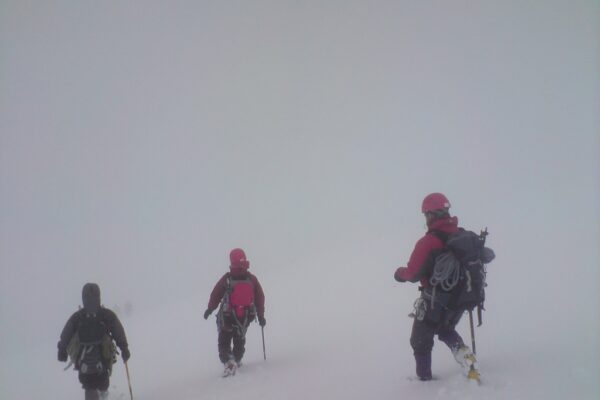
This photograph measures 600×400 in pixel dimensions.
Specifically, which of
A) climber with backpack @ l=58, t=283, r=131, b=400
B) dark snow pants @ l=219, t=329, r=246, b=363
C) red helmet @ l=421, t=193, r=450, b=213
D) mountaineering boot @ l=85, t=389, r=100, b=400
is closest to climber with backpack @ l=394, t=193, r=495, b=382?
red helmet @ l=421, t=193, r=450, b=213

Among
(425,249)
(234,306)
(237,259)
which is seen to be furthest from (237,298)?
(425,249)

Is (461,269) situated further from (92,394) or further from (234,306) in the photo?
(92,394)

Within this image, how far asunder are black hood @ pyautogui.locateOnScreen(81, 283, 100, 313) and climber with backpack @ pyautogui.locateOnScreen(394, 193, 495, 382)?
552 cm

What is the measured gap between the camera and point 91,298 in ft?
28.5

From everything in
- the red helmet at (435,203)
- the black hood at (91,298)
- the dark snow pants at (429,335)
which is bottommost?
the dark snow pants at (429,335)

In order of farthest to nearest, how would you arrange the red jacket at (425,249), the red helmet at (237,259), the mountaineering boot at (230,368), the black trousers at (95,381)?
the red helmet at (237,259)
the mountaineering boot at (230,368)
the black trousers at (95,381)
the red jacket at (425,249)

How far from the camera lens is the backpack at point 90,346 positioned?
8633mm

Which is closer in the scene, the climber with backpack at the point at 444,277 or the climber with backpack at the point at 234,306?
the climber with backpack at the point at 444,277

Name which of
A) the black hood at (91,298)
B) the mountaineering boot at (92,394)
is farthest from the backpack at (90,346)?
the mountaineering boot at (92,394)

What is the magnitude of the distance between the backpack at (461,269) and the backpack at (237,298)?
4618mm

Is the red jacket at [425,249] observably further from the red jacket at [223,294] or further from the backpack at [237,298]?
the red jacket at [223,294]

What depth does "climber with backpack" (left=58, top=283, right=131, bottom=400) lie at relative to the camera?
341 inches

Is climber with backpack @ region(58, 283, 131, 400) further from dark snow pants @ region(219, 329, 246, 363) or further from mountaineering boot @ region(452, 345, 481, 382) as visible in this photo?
mountaineering boot @ region(452, 345, 481, 382)

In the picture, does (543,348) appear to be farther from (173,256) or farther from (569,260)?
(173,256)
